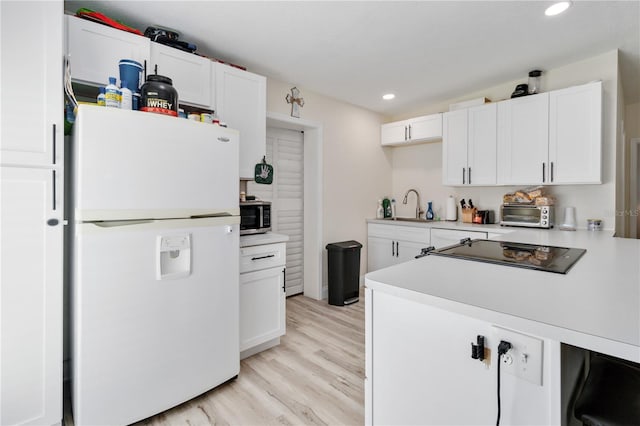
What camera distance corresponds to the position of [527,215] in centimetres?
308

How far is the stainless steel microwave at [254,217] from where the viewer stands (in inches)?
103

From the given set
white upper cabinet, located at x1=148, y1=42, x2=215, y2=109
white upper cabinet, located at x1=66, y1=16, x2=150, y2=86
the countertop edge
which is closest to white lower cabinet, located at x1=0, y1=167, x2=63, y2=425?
white upper cabinet, located at x1=66, y1=16, x2=150, y2=86

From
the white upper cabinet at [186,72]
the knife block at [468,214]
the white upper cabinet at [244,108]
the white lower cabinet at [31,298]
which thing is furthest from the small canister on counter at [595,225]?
the white lower cabinet at [31,298]

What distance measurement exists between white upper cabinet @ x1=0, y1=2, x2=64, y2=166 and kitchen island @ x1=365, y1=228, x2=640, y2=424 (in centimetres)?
171

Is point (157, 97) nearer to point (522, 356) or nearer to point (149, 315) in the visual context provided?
point (149, 315)

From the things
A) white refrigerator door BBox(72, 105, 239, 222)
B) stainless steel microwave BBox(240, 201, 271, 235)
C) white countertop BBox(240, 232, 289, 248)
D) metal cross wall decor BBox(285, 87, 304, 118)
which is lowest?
white countertop BBox(240, 232, 289, 248)

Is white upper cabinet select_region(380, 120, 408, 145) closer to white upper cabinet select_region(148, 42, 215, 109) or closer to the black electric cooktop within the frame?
the black electric cooktop

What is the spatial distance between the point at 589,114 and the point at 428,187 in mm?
1856

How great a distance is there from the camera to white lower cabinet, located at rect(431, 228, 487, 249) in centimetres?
322

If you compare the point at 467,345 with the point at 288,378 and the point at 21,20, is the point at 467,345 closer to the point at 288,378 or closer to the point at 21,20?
the point at 288,378

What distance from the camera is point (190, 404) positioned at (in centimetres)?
185

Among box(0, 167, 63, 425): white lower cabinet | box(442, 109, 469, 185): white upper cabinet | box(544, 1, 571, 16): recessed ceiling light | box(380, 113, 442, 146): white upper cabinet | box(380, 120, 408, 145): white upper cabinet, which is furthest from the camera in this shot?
A: box(380, 120, 408, 145): white upper cabinet

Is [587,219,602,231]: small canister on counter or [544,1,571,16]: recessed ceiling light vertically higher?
[544,1,571,16]: recessed ceiling light

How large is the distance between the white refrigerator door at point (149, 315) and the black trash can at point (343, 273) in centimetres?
170
